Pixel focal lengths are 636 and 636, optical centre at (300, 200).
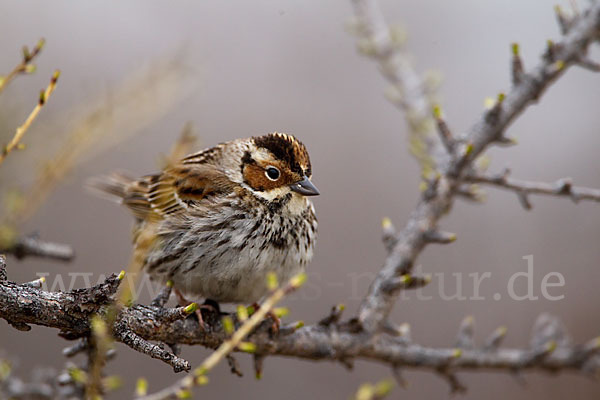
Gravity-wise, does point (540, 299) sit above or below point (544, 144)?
below

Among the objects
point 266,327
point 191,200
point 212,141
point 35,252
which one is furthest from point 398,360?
point 212,141

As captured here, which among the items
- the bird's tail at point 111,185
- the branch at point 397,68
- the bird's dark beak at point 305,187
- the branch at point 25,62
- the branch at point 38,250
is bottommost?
the branch at point 38,250

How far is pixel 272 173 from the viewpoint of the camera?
3.34 metres

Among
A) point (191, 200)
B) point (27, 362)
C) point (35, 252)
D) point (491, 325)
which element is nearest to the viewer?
point (35, 252)

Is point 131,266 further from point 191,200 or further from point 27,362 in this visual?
point 27,362

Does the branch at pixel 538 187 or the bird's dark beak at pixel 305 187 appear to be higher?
the bird's dark beak at pixel 305 187

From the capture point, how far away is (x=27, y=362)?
15.5 feet

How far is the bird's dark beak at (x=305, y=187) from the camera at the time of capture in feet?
10.6

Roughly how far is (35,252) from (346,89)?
4.80 m

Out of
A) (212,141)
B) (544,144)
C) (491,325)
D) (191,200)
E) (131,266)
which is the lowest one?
(131,266)

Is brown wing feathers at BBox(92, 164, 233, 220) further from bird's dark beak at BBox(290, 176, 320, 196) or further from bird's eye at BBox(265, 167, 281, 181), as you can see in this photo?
bird's dark beak at BBox(290, 176, 320, 196)

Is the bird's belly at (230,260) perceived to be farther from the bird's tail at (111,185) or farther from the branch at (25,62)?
the branch at (25,62)

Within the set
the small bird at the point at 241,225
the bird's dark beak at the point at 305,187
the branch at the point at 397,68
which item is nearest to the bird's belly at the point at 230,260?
the small bird at the point at 241,225

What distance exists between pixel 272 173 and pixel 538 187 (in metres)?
1.32
